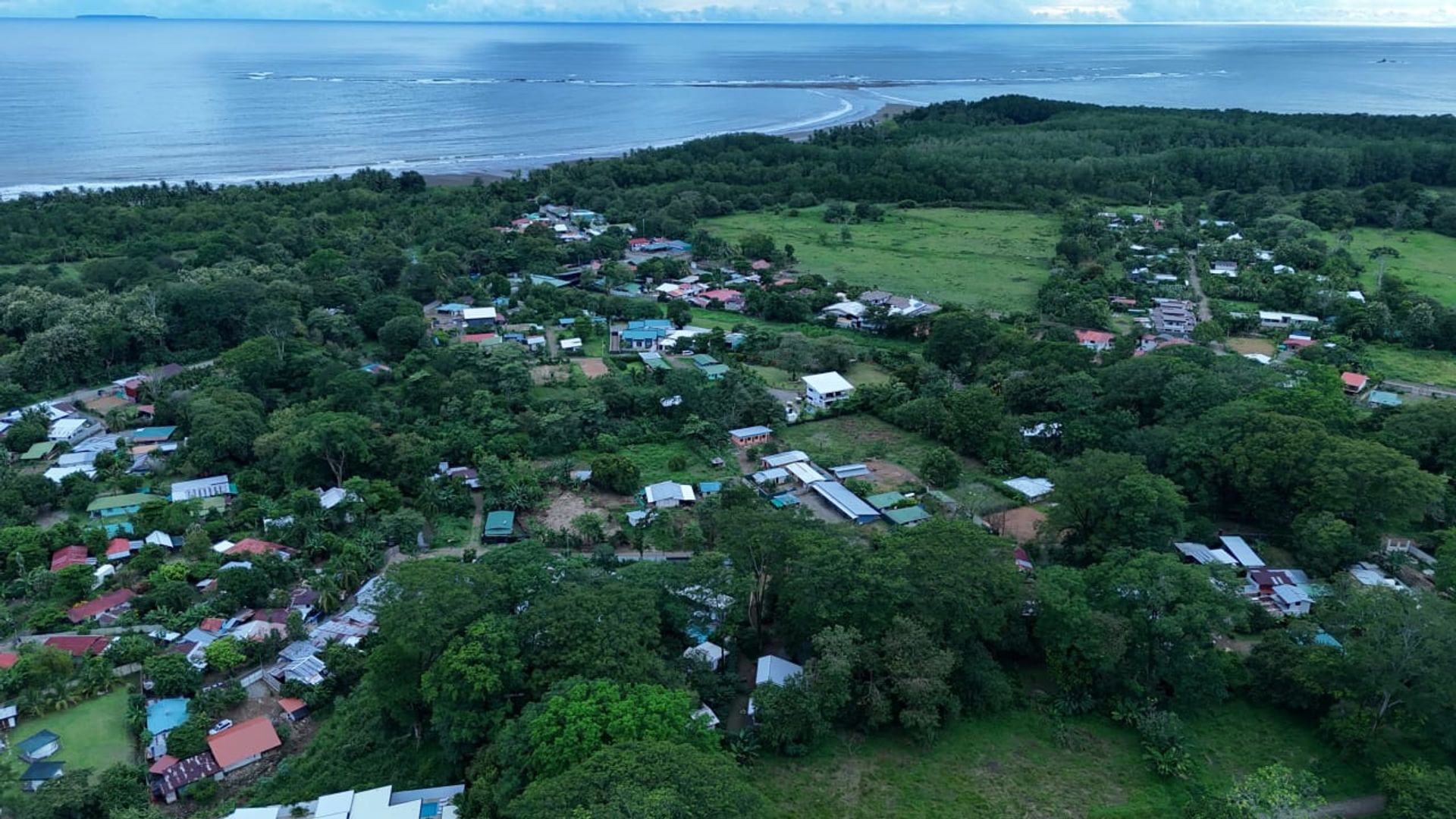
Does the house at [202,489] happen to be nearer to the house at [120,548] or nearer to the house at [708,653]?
the house at [120,548]

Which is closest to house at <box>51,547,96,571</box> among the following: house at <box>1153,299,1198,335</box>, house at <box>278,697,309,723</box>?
house at <box>278,697,309,723</box>

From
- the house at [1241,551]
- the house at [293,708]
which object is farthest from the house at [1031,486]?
the house at [293,708]

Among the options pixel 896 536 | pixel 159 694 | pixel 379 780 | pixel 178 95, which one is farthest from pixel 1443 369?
pixel 178 95

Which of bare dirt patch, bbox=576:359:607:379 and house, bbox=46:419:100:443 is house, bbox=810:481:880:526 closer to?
bare dirt patch, bbox=576:359:607:379

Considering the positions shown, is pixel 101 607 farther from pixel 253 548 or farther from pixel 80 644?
pixel 253 548

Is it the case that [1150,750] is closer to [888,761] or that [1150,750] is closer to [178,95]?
[888,761]
